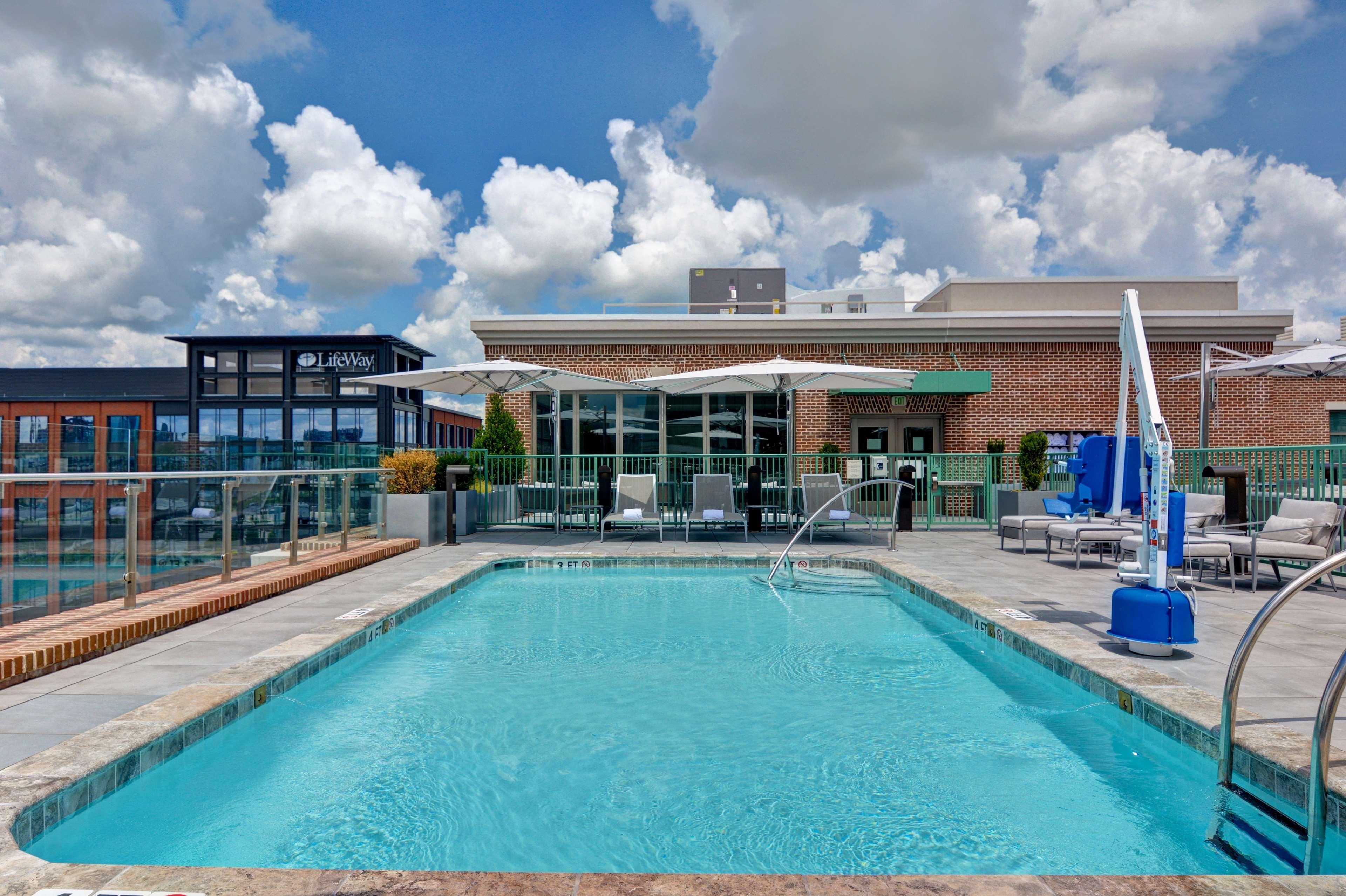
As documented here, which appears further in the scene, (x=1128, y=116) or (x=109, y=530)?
(x=1128, y=116)

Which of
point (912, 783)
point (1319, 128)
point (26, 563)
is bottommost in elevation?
point (912, 783)

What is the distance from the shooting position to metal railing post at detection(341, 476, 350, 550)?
8359 mm

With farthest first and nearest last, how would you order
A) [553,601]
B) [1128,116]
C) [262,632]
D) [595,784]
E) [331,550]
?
[1128,116] < [331,550] < [553,601] < [262,632] < [595,784]

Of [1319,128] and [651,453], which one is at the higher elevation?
[1319,128]

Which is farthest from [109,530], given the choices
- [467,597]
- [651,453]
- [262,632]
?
[651,453]

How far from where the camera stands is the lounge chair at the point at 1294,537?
6324 mm

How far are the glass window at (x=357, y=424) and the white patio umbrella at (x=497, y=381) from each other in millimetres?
26905

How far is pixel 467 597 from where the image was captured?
22.6 ft

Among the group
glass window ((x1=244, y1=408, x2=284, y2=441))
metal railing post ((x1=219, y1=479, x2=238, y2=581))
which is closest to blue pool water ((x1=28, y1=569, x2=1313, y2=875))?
metal railing post ((x1=219, y1=479, x2=238, y2=581))

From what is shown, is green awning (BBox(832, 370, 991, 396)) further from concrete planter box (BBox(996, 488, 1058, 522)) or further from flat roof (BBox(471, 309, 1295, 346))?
concrete planter box (BBox(996, 488, 1058, 522))

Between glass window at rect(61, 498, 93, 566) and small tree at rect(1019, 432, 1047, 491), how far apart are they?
38.3 feet

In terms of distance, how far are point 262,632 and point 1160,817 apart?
5071mm

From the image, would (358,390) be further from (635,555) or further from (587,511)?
(635,555)

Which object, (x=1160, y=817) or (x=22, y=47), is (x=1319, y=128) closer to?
(x=1160, y=817)
